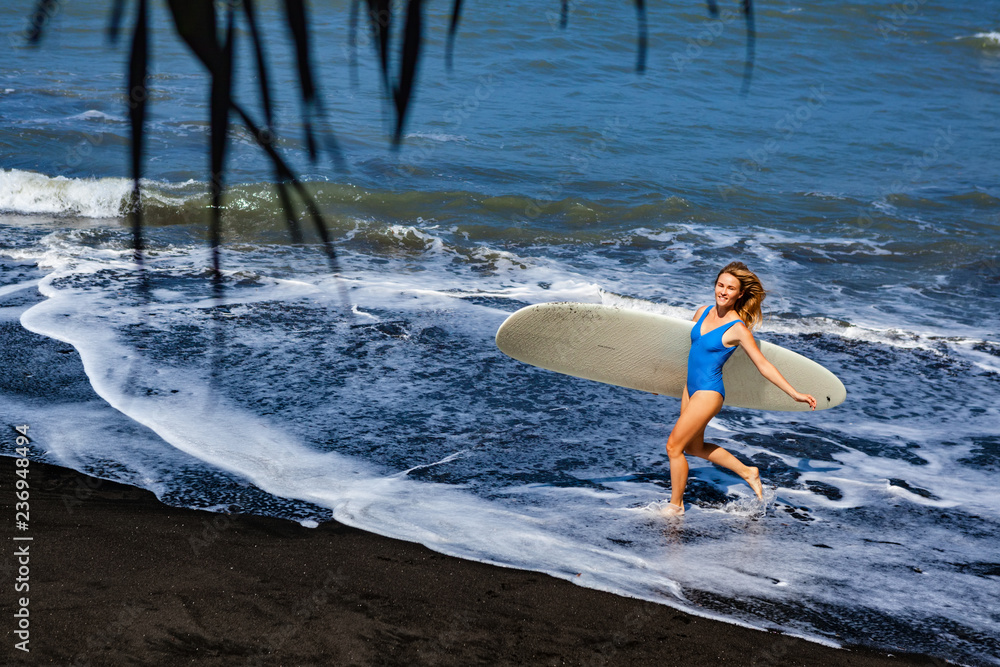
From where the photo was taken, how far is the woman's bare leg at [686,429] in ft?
14.8

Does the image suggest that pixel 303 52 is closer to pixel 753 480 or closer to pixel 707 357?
pixel 707 357

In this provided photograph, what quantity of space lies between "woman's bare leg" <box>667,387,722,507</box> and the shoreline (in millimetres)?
964

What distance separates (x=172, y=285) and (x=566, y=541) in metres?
5.30

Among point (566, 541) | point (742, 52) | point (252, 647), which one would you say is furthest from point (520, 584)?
point (742, 52)

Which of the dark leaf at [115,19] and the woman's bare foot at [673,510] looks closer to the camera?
the dark leaf at [115,19]

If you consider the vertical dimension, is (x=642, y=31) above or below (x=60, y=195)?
above

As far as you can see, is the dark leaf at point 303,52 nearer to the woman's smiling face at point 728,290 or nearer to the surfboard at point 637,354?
the woman's smiling face at point 728,290

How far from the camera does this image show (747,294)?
14.7 feet

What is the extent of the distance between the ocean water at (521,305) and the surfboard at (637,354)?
0.42 m

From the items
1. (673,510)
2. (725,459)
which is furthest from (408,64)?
(725,459)

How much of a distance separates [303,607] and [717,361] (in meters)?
2.39

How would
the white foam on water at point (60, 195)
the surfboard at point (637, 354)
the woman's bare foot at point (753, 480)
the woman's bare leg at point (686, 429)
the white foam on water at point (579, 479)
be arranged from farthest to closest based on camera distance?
the white foam on water at point (60, 195) < the surfboard at point (637, 354) < the woman's bare foot at point (753, 480) < the woman's bare leg at point (686, 429) < the white foam on water at point (579, 479)

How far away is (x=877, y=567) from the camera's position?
13.8 ft

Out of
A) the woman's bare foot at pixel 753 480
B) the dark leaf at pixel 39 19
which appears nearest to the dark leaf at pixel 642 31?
the dark leaf at pixel 39 19
